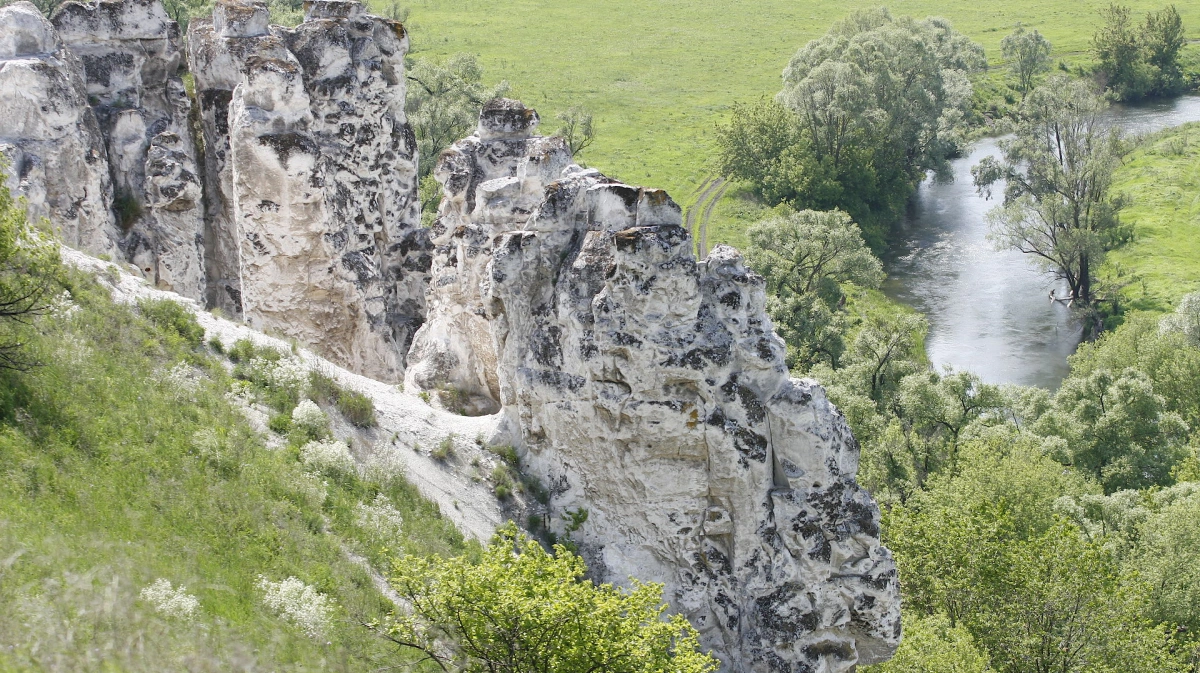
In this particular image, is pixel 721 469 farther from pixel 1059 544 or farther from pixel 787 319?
pixel 787 319

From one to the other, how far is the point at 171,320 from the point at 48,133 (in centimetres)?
877

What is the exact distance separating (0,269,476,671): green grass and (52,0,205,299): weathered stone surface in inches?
379

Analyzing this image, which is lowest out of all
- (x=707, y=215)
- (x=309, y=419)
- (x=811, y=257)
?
(x=707, y=215)

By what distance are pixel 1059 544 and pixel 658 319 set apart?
14.8m

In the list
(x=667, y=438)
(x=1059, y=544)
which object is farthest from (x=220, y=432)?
(x=1059, y=544)

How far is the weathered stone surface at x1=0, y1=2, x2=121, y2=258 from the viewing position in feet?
86.0

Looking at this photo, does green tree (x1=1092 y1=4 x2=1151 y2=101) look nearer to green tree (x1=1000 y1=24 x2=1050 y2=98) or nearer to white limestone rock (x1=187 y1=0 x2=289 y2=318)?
green tree (x1=1000 y1=24 x2=1050 y2=98)

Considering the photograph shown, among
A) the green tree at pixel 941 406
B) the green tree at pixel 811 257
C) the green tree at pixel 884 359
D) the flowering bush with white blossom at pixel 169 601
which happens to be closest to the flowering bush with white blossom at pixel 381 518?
the flowering bush with white blossom at pixel 169 601

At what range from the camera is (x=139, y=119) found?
30.2 m

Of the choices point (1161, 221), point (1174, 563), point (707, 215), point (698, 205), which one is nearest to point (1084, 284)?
point (1161, 221)

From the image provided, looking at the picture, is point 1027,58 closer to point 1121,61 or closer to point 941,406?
point 1121,61

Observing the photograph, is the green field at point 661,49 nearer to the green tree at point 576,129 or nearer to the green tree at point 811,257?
the green tree at point 576,129

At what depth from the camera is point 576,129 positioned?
79.2 meters

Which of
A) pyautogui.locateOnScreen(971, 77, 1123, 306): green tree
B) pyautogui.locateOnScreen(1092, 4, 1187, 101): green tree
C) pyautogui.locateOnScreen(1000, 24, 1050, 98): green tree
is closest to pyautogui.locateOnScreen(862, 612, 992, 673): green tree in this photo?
pyautogui.locateOnScreen(971, 77, 1123, 306): green tree
